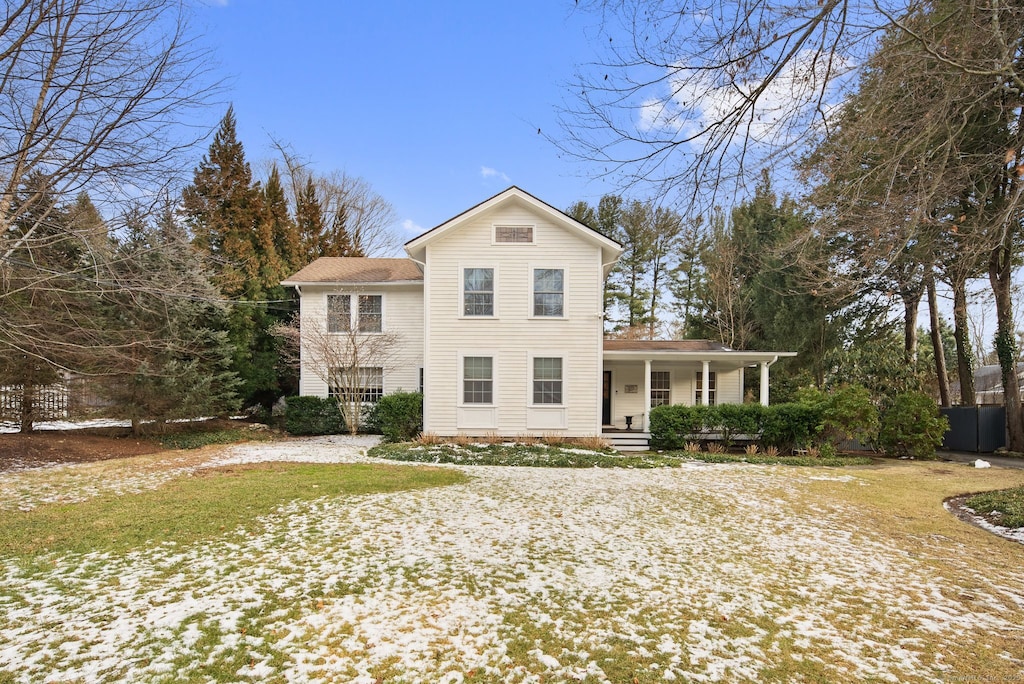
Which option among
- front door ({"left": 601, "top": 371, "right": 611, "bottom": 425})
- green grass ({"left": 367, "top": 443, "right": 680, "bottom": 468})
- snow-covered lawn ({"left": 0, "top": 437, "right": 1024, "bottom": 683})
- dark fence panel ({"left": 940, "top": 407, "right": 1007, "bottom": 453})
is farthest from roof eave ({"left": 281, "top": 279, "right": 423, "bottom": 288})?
dark fence panel ({"left": 940, "top": 407, "right": 1007, "bottom": 453})

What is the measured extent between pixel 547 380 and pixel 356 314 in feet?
21.5

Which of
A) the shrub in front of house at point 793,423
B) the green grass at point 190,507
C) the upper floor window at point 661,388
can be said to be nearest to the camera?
the green grass at point 190,507

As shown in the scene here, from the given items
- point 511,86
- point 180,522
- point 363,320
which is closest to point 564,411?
point 363,320

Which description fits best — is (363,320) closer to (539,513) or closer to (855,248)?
(539,513)

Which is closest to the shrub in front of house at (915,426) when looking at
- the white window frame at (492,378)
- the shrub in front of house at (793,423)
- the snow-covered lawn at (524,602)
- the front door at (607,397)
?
the shrub in front of house at (793,423)

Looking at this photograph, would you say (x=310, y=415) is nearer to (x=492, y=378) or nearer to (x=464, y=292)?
(x=492, y=378)

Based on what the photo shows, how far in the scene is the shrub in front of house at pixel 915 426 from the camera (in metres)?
13.8

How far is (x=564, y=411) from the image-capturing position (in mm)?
14422

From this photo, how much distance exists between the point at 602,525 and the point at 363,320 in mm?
11903

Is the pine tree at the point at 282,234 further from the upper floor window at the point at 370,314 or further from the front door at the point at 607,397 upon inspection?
the front door at the point at 607,397

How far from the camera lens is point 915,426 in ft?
45.6

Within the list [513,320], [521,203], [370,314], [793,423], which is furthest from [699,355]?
[370,314]

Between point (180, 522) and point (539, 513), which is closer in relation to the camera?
point (180, 522)

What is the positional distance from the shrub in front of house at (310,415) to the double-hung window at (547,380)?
6621mm
